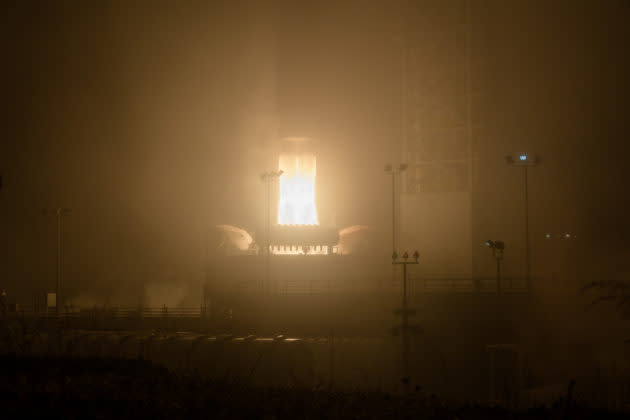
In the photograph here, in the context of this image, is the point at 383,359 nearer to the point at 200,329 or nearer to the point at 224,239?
the point at 200,329

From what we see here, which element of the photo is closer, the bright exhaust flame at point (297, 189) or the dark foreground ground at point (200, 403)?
the dark foreground ground at point (200, 403)

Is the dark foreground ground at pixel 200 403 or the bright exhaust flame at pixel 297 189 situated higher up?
the bright exhaust flame at pixel 297 189

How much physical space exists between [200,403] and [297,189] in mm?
→ 46215

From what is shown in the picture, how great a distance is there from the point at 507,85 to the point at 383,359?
3165 centimetres

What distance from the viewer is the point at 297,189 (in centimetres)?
5672

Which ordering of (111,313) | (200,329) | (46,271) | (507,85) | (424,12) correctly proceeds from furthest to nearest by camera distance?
(46,271) → (424,12) → (507,85) → (111,313) → (200,329)

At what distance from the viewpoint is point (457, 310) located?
112 ft

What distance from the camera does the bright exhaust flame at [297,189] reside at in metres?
56.4

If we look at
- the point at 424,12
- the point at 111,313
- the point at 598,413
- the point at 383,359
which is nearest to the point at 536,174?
the point at 424,12

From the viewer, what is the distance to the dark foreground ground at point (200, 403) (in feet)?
33.3

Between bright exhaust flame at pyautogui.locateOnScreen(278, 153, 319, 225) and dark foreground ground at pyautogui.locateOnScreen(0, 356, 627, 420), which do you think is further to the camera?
bright exhaust flame at pyautogui.locateOnScreen(278, 153, 319, 225)

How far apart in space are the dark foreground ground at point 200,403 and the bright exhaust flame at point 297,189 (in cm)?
4323

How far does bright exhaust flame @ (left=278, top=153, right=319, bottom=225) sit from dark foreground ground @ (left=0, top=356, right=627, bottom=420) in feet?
142

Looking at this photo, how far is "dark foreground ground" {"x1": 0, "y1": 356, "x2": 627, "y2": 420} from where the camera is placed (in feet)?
33.3
